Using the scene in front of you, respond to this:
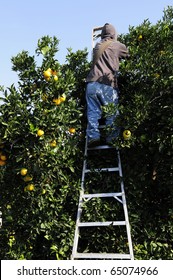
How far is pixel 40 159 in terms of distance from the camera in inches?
159

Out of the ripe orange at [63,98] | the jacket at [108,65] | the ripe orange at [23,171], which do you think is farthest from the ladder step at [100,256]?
the jacket at [108,65]

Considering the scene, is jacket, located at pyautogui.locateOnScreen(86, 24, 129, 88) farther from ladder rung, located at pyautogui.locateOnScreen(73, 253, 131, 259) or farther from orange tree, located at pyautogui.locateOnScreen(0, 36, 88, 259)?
ladder rung, located at pyautogui.locateOnScreen(73, 253, 131, 259)

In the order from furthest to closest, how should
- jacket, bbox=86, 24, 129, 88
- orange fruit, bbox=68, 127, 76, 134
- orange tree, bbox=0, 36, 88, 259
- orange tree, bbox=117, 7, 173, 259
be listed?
jacket, bbox=86, 24, 129, 88 < orange fruit, bbox=68, 127, 76, 134 < orange tree, bbox=117, 7, 173, 259 < orange tree, bbox=0, 36, 88, 259

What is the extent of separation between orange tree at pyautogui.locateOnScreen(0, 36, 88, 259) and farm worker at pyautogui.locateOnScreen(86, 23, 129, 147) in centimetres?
16

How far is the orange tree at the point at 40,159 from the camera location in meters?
4.02

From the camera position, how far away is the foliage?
4070 mm

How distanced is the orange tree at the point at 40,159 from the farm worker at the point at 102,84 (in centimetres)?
16

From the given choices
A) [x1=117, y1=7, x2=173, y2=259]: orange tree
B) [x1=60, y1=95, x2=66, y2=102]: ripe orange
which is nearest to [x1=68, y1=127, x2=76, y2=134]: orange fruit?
[x1=60, y1=95, x2=66, y2=102]: ripe orange

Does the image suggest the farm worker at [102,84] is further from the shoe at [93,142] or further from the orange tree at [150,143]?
the orange tree at [150,143]

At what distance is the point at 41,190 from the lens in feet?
13.8

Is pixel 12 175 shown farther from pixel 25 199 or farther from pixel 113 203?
pixel 113 203

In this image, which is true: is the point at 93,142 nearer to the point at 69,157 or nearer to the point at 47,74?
the point at 69,157
